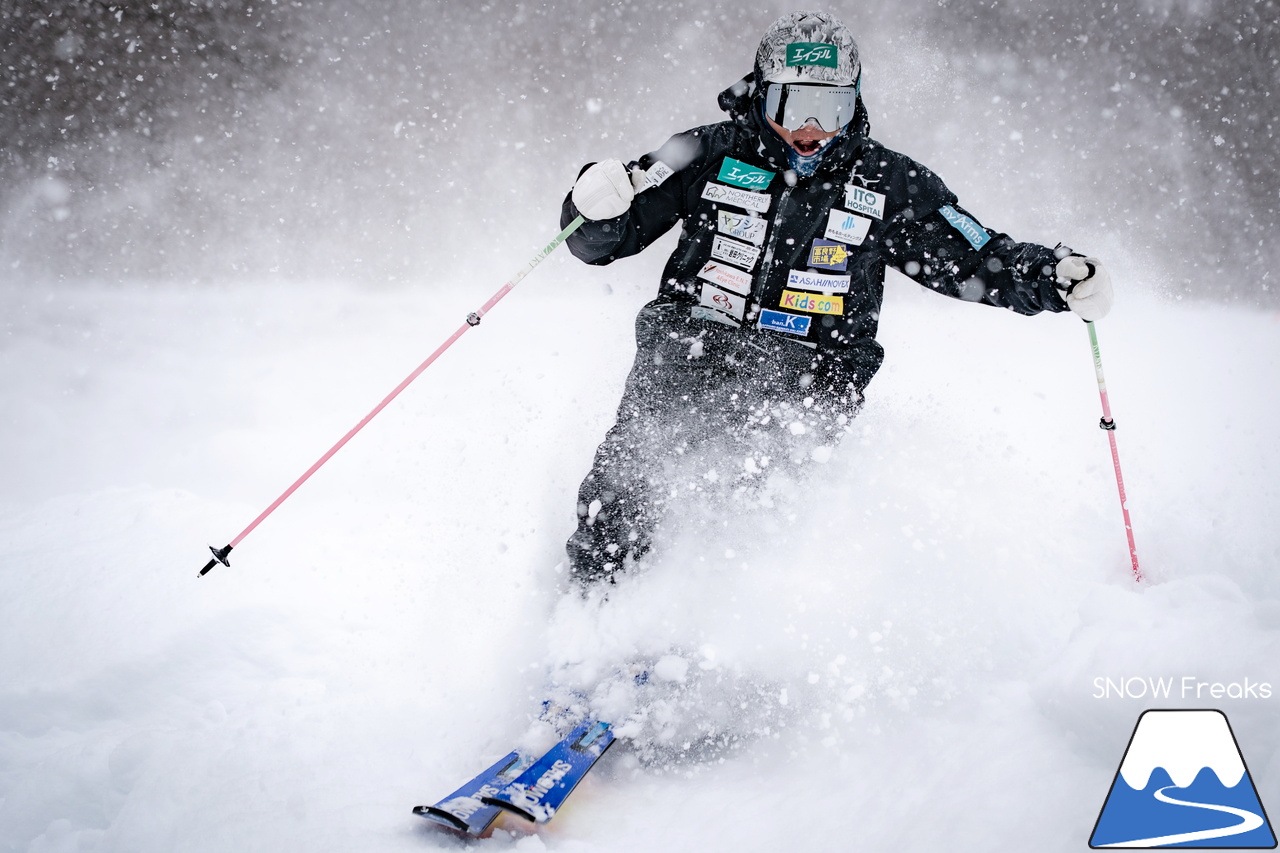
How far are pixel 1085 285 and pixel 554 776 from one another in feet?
7.60

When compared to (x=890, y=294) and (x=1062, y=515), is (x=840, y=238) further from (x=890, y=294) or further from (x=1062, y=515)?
(x=890, y=294)

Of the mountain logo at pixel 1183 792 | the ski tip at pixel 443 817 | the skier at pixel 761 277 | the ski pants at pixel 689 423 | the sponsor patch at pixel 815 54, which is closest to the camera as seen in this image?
the mountain logo at pixel 1183 792

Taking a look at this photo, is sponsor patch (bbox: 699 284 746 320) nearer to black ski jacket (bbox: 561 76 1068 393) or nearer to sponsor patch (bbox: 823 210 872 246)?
black ski jacket (bbox: 561 76 1068 393)

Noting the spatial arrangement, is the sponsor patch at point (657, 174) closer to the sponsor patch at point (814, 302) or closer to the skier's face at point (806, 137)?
the skier's face at point (806, 137)

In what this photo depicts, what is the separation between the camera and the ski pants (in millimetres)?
2326

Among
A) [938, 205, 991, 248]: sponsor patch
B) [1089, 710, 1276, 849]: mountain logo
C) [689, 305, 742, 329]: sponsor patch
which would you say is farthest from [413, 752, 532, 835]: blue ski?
[938, 205, 991, 248]: sponsor patch

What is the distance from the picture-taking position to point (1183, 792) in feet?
4.67

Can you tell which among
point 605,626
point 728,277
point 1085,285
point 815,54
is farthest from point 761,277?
point 605,626

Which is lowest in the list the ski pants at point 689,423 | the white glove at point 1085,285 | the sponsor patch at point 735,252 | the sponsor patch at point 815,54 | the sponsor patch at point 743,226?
the ski pants at point 689,423

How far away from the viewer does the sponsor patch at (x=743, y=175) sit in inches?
89.6

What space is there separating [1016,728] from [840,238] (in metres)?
1.64

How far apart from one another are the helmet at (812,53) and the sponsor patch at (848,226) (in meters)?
0.43

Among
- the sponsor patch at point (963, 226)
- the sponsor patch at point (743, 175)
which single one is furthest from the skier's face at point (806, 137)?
the sponsor patch at point (963, 226)

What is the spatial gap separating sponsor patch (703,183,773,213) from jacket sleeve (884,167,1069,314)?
49cm
